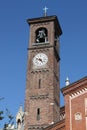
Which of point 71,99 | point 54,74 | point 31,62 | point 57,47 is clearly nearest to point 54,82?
point 54,74

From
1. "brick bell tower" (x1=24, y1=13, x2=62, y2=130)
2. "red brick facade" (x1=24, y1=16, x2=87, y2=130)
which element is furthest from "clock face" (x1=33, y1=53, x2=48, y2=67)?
"red brick facade" (x1=24, y1=16, x2=87, y2=130)

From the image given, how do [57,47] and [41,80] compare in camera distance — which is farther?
[57,47]

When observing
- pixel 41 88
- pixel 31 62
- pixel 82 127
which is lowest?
pixel 82 127

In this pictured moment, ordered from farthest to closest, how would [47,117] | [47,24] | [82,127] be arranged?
1. [47,24]
2. [47,117]
3. [82,127]

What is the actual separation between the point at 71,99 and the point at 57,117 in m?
14.7

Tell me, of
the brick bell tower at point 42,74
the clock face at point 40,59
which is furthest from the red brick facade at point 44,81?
the clock face at point 40,59

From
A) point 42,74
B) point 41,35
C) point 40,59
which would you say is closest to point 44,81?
point 42,74

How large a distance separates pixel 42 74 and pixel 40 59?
1904 mm

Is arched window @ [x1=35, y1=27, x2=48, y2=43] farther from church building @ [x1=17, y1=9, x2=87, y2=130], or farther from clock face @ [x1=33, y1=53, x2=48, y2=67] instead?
clock face @ [x1=33, y1=53, x2=48, y2=67]

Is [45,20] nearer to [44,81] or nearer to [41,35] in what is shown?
[41,35]

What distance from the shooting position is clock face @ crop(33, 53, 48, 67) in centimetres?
3803

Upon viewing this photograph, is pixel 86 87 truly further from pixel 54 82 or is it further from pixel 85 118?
pixel 54 82

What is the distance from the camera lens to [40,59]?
38.1 meters

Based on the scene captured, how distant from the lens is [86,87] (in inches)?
847
